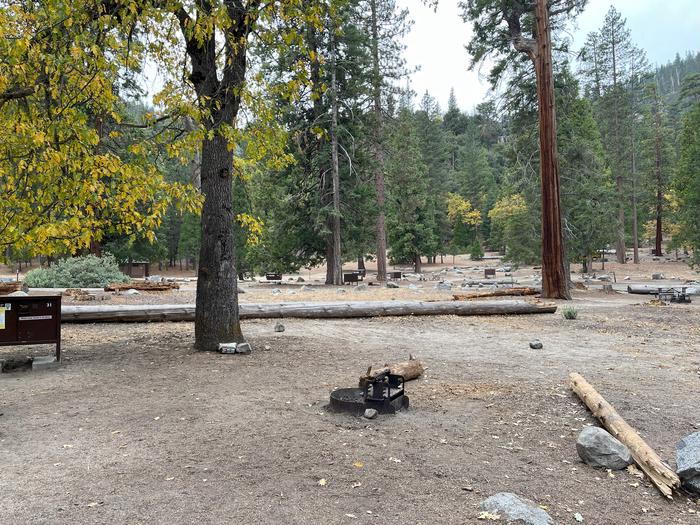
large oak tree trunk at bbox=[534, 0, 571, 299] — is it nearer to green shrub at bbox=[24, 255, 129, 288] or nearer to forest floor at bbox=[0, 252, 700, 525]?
forest floor at bbox=[0, 252, 700, 525]

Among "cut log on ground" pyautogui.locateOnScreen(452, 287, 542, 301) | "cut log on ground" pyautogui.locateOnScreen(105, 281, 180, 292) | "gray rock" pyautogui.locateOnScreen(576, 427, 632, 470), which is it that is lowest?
"gray rock" pyautogui.locateOnScreen(576, 427, 632, 470)

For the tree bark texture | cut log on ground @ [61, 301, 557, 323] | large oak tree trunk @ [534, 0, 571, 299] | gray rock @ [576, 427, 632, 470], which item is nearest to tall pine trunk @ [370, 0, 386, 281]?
large oak tree trunk @ [534, 0, 571, 299]

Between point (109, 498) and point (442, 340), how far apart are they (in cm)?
729

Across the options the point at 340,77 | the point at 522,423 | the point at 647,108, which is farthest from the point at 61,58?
the point at 647,108

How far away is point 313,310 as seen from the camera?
1235cm

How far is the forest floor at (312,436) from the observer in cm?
306

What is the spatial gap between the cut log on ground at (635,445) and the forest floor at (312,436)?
96mm

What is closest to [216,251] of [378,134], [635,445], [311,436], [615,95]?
[311,436]

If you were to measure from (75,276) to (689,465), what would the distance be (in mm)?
20383

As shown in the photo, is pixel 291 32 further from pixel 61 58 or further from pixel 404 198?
pixel 404 198

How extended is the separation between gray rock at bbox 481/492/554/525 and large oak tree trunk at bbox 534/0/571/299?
1406cm

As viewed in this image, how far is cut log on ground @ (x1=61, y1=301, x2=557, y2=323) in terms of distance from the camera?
432 inches

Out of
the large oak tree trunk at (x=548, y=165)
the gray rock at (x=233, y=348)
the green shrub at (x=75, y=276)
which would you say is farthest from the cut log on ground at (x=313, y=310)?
the green shrub at (x=75, y=276)

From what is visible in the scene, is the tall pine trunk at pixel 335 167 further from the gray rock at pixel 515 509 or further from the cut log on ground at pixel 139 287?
the gray rock at pixel 515 509
